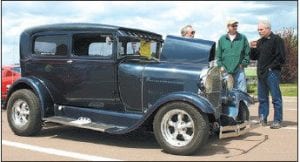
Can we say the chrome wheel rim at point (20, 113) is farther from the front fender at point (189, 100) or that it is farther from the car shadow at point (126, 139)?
the front fender at point (189, 100)

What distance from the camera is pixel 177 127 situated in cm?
663

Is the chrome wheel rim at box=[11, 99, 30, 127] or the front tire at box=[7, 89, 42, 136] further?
the chrome wheel rim at box=[11, 99, 30, 127]

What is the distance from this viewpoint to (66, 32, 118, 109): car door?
7520mm

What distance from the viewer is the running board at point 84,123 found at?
23.6 ft

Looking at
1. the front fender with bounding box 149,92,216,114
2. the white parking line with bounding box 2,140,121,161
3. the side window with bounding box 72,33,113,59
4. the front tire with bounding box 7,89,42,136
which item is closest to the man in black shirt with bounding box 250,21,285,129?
the front fender with bounding box 149,92,216,114

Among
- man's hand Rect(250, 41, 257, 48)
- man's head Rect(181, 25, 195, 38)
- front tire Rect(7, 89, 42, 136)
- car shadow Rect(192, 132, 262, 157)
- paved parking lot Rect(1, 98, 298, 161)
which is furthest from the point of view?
man's hand Rect(250, 41, 257, 48)

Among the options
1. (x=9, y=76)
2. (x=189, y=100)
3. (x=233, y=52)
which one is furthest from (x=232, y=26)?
(x=9, y=76)

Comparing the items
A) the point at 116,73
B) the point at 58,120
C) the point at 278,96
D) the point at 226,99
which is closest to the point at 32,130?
the point at 58,120

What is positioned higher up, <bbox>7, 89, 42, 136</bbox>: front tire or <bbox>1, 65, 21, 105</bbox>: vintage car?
<bbox>1, 65, 21, 105</bbox>: vintage car

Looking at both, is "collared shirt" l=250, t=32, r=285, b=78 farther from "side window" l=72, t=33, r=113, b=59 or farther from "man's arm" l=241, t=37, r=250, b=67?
"side window" l=72, t=33, r=113, b=59

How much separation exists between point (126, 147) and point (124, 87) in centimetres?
90

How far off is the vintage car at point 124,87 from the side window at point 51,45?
0.05ft

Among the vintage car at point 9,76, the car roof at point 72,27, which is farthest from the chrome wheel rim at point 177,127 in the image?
the vintage car at point 9,76

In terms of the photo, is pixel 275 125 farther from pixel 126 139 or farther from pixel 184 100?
pixel 184 100
